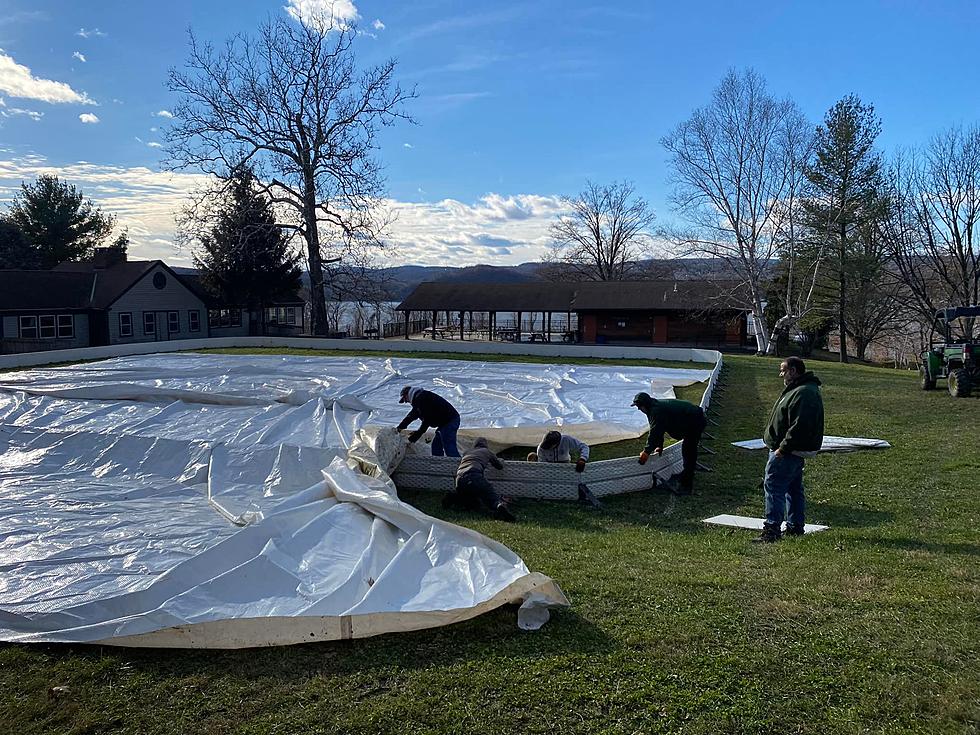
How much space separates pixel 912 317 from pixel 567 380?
3138 cm

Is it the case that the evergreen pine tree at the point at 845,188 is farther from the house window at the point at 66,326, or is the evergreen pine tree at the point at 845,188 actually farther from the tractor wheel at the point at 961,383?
the house window at the point at 66,326

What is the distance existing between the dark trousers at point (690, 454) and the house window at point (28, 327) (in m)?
33.2

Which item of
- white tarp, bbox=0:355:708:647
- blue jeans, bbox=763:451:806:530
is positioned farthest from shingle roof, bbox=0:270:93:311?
blue jeans, bbox=763:451:806:530

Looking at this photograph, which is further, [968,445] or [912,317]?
[912,317]

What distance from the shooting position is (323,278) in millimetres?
37688

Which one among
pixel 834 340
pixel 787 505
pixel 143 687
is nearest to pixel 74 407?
pixel 143 687

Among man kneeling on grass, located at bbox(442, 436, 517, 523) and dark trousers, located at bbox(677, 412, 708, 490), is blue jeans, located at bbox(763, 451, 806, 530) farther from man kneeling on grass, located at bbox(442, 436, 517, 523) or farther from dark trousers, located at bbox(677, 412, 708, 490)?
man kneeling on grass, located at bbox(442, 436, 517, 523)

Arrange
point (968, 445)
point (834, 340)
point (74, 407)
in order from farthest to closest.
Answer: point (834, 340), point (74, 407), point (968, 445)

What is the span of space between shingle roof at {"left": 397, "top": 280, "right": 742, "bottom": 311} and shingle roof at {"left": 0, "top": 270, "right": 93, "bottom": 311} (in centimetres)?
1641

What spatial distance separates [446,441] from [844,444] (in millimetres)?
6409

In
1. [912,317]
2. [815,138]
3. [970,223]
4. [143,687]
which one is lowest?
[143,687]

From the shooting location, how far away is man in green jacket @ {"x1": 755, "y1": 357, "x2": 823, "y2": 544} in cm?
660

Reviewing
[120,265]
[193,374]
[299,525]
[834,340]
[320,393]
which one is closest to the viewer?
Answer: [299,525]

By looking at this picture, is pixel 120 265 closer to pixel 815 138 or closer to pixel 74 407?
pixel 74 407
